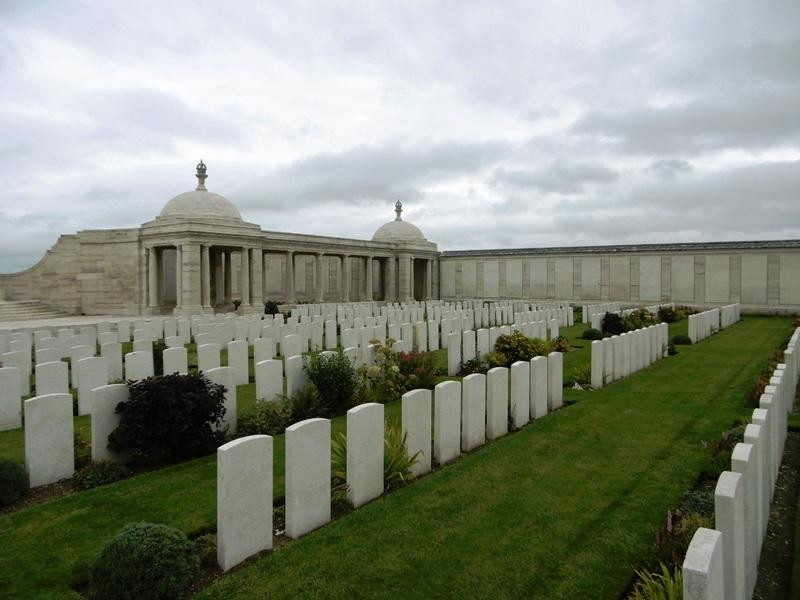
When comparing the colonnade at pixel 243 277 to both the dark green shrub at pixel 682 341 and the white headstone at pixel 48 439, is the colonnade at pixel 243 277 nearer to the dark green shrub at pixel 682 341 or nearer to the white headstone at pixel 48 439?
the dark green shrub at pixel 682 341

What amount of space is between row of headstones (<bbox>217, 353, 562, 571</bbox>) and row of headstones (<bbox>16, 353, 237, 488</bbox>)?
2922 millimetres

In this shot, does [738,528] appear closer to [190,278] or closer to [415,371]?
[415,371]

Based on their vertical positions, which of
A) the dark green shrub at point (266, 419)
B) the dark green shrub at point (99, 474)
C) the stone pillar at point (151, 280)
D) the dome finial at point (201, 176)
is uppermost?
the dome finial at point (201, 176)

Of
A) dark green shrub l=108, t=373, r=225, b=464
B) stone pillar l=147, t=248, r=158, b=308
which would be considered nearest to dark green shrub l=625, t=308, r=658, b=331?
dark green shrub l=108, t=373, r=225, b=464

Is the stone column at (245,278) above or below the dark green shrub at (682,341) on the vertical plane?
above

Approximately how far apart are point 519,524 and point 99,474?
4796 mm

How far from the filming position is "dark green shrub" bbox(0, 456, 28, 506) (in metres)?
5.64

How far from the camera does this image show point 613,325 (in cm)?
2206

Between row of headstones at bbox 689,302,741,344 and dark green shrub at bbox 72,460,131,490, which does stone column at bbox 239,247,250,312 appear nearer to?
row of headstones at bbox 689,302,741,344

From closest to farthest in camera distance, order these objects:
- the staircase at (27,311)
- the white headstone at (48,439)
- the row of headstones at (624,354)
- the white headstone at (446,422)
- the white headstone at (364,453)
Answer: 1. the white headstone at (364,453)
2. the white headstone at (48,439)
3. the white headstone at (446,422)
4. the row of headstones at (624,354)
5. the staircase at (27,311)

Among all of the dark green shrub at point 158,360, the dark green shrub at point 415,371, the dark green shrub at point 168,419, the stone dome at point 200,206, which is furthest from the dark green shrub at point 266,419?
the stone dome at point 200,206

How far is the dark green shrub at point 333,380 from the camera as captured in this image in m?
Result: 9.48

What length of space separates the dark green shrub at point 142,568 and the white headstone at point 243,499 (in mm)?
378

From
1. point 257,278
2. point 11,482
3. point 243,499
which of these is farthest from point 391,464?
point 257,278
